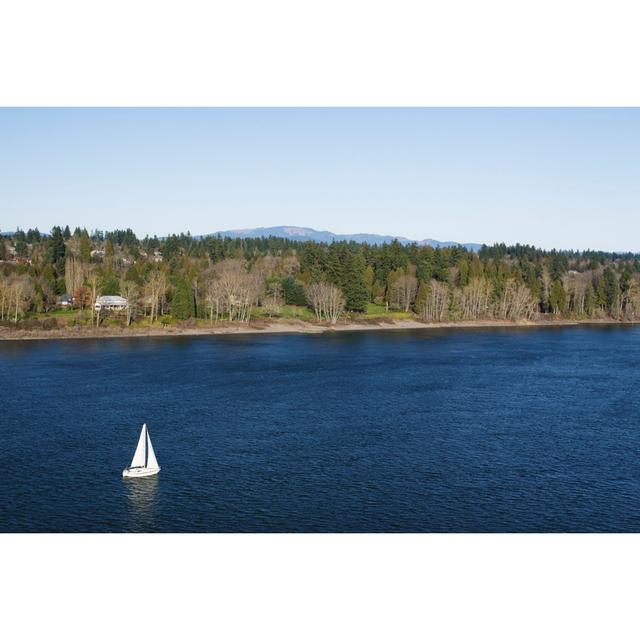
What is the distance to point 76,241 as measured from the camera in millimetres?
119500

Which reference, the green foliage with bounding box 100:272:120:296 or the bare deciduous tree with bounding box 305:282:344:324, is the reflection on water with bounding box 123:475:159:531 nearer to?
the green foliage with bounding box 100:272:120:296

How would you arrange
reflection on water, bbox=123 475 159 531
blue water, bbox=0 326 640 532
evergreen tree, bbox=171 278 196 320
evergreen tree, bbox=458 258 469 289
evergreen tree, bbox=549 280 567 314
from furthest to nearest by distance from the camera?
evergreen tree, bbox=549 280 567 314 → evergreen tree, bbox=458 258 469 289 → evergreen tree, bbox=171 278 196 320 → blue water, bbox=0 326 640 532 → reflection on water, bbox=123 475 159 531

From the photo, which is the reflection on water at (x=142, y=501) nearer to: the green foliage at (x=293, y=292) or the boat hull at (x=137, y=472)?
the boat hull at (x=137, y=472)

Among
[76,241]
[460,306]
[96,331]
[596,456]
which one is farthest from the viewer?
[76,241]

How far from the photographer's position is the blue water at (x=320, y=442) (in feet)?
85.1

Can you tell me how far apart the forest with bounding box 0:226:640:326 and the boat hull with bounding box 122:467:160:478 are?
54.3 meters

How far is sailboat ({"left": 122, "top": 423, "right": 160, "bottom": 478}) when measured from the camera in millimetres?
29734

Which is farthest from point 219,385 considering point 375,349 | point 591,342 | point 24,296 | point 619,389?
point 591,342

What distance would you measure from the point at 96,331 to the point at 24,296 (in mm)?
10999

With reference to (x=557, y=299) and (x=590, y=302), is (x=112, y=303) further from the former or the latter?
(x=590, y=302)

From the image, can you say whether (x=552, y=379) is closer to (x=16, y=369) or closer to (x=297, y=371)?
(x=297, y=371)

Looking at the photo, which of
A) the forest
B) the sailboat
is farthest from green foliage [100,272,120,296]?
the sailboat

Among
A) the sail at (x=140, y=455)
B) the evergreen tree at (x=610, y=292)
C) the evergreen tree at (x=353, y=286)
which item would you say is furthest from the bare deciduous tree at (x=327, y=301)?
the sail at (x=140, y=455)

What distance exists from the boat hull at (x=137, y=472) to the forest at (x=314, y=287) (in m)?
54.3
